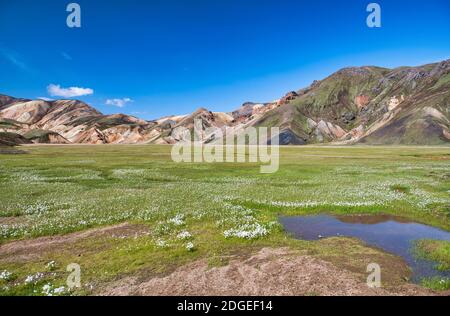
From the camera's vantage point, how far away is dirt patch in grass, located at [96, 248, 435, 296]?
12616 millimetres

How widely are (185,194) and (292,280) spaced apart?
22399 mm

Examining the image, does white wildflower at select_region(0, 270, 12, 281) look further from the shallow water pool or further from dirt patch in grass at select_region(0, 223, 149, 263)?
the shallow water pool

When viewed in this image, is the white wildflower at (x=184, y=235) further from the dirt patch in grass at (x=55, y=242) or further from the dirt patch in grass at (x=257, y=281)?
the dirt patch in grass at (x=257, y=281)

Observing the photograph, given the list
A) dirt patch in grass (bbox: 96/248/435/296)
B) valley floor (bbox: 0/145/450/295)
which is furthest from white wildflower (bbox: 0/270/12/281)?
dirt patch in grass (bbox: 96/248/435/296)

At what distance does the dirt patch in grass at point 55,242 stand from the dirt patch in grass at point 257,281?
6.91 metres

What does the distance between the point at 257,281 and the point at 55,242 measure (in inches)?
516

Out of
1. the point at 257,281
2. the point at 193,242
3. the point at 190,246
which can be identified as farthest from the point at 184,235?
the point at 257,281

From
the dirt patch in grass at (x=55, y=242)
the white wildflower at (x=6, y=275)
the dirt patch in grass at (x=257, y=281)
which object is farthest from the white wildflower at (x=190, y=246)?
the white wildflower at (x=6, y=275)

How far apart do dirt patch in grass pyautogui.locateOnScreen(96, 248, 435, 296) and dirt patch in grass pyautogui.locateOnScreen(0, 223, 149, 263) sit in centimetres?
691

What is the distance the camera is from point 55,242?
769 inches

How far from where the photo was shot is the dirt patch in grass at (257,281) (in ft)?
41.4
